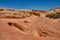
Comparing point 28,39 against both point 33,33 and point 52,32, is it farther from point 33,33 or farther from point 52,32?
point 52,32

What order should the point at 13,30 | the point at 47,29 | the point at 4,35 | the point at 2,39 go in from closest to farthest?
1. the point at 2,39
2. the point at 4,35
3. the point at 13,30
4. the point at 47,29

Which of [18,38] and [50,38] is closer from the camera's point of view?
[18,38]

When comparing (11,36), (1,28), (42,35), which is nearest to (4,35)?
(11,36)

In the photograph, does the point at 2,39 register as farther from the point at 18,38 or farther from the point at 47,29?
the point at 47,29

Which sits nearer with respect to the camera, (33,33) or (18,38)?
(18,38)

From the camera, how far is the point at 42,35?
319 inches

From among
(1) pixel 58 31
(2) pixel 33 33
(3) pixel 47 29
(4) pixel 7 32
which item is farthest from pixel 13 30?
(1) pixel 58 31

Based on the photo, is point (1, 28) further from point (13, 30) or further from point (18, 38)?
point (18, 38)

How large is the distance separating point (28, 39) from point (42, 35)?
1320mm

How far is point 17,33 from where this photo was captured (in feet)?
25.4

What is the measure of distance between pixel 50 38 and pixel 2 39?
7.64 feet

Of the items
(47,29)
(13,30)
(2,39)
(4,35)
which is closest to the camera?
(2,39)

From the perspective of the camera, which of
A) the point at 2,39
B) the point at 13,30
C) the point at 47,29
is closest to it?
the point at 2,39

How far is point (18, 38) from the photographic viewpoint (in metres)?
7.05
